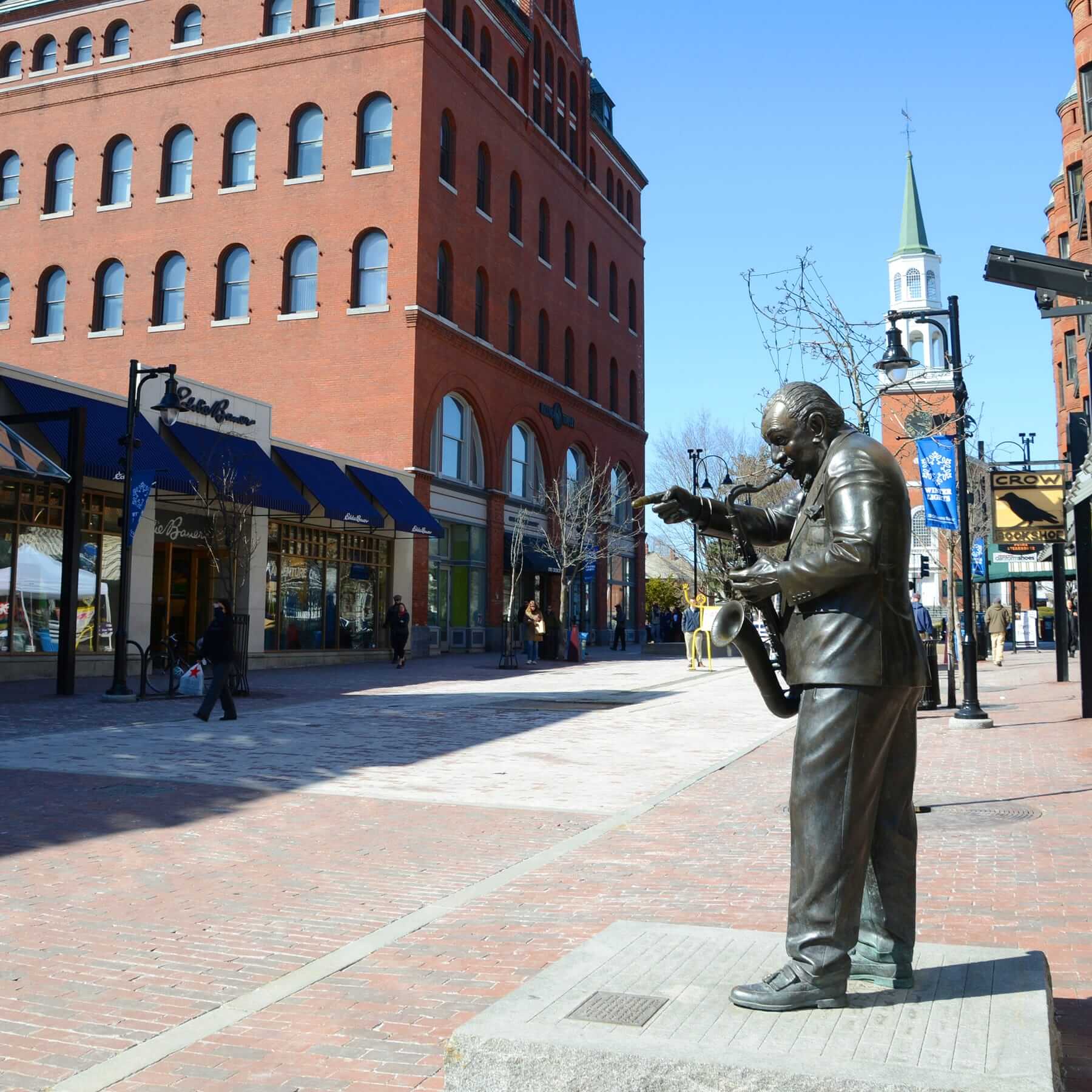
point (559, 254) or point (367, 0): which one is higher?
point (367, 0)

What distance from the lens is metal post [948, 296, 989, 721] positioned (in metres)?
14.9

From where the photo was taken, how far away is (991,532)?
20.0 metres

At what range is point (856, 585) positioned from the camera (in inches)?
144

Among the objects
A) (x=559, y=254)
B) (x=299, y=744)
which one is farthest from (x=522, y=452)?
(x=299, y=744)

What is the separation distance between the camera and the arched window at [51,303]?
1524 inches

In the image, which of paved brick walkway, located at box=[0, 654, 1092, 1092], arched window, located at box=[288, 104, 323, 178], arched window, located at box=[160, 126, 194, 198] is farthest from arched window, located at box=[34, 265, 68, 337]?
paved brick walkway, located at box=[0, 654, 1092, 1092]

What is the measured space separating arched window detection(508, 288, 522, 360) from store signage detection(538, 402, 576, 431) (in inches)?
85.8

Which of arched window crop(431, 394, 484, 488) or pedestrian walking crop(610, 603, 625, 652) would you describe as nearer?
arched window crop(431, 394, 484, 488)

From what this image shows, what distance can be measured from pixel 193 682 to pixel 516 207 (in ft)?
92.5

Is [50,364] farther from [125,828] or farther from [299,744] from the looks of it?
[125,828]

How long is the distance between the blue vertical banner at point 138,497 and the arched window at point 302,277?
622 inches

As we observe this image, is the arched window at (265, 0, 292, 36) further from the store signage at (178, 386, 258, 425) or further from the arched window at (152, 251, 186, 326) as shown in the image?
the store signage at (178, 386, 258, 425)

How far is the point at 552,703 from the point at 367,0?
26761 millimetres

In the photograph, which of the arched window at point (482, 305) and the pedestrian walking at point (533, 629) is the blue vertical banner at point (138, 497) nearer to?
the pedestrian walking at point (533, 629)
